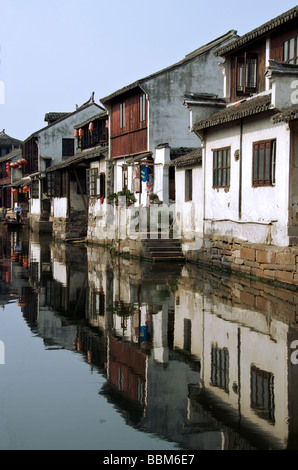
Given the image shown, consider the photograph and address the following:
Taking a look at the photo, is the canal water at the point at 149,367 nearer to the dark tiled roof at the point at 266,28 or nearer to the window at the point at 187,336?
the window at the point at 187,336

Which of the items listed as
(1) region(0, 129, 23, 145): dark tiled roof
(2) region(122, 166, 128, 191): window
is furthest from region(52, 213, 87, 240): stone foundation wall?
(1) region(0, 129, 23, 145): dark tiled roof

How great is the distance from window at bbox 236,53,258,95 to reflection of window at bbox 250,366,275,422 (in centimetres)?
1338

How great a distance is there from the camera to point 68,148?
44.8 metres

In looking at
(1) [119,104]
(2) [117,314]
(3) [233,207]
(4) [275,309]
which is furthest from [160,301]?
(1) [119,104]

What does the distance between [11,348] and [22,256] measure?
16.4 metres

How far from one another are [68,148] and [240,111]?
2860 cm

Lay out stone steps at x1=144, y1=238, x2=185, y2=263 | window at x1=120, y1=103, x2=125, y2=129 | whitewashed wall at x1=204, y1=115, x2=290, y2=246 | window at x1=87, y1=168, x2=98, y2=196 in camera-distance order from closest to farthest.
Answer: whitewashed wall at x1=204, y1=115, x2=290, y2=246, stone steps at x1=144, y1=238, x2=185, y2=263, window at x1=120, y1=103, x2=125, y2=129, window at x1=87, y1=168, x2=98, y2=196

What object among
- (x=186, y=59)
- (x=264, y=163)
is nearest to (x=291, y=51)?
(x=264, y=163)

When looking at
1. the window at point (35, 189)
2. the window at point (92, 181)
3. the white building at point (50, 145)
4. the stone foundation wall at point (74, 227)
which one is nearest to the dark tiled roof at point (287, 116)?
the window at point (92, 181)

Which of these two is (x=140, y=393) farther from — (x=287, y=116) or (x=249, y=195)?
(x=249, y=195)

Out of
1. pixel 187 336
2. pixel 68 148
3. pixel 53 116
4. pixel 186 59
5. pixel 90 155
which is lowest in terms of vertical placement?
pixel 187 336

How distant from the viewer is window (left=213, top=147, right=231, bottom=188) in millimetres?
19609

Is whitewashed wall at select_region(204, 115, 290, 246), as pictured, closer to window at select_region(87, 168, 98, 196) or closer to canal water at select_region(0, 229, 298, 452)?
canal water at select_region(0, 229, 298, 452)

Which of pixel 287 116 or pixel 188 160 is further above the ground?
pixel 287 116
